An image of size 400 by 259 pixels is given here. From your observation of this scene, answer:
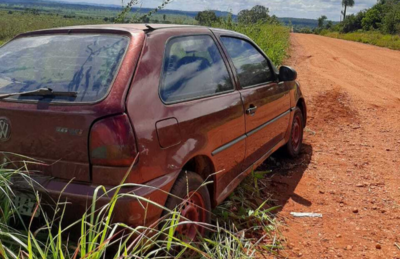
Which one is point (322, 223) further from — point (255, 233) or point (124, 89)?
point (124, 89)

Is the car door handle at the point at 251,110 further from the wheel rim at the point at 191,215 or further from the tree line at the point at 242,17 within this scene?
the tree line at the point at 242,17

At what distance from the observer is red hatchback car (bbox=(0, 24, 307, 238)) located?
2250mm

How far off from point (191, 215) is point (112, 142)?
0.89 meters

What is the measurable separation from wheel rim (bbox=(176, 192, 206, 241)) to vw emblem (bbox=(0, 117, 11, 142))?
3.81 feet

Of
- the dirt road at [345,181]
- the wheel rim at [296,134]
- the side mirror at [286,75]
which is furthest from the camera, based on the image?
the wheel rim at [296,134]

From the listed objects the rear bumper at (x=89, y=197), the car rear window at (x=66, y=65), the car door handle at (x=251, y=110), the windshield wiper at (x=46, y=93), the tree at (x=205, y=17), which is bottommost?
the rear bumper at (x=89, y=197)

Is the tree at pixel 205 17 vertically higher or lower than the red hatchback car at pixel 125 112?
higher

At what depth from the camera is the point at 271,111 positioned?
165 inches

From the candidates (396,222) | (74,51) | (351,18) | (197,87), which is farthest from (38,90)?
(351,18)

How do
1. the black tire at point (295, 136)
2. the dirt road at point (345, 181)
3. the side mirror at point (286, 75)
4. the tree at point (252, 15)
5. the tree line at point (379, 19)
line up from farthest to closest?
the tree line at point (379, 19)
the tree at point (252, 15)
the black tire at point (295, 136)
the side mirror at point (286, 75)
the dirt road at point (345, 181)

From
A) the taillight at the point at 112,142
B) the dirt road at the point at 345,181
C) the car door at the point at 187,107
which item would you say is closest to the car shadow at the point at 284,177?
the dirt road at the point at 345,181

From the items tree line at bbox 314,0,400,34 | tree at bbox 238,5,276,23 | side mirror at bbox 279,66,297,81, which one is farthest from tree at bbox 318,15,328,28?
side mirror at bbox 279,66,297,81

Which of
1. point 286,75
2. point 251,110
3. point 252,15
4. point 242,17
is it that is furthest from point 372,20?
point 251,110

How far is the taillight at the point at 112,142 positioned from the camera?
2.21 m
